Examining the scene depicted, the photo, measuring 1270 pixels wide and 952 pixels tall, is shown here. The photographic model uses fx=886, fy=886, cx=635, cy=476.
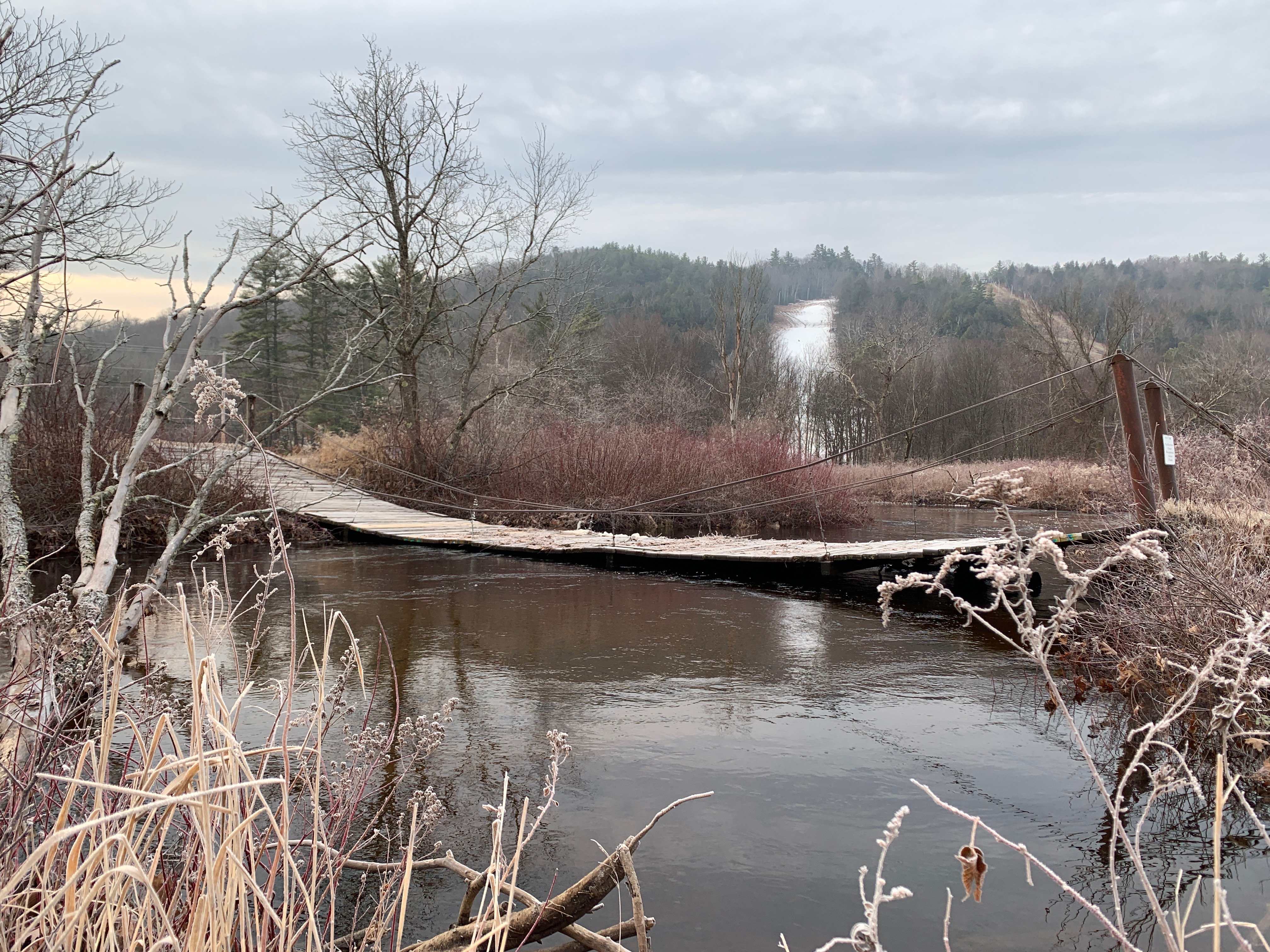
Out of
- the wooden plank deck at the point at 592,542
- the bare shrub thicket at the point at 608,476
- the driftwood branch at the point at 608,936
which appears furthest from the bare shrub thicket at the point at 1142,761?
the bare shrub thicket at the point at 608,476

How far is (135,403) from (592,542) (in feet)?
21.8

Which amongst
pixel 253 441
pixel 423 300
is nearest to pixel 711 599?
pixel 253 441

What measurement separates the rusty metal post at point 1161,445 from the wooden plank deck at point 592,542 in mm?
721

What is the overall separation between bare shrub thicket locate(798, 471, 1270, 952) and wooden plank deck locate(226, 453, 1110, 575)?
8.22 ft

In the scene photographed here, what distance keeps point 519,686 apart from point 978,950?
359cm

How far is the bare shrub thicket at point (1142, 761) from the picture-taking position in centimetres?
111

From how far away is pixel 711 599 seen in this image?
31.8 ft

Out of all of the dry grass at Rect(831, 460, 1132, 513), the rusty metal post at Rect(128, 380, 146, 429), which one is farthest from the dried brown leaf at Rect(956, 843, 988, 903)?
the dry grass at Rect(831, 460, 1132, 513)

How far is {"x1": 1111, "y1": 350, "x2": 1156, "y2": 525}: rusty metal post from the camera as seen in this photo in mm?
7289

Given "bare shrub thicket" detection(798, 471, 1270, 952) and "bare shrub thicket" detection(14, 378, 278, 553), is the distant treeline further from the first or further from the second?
"bare shrub thicket" detection(798, 471, 1270, 952)

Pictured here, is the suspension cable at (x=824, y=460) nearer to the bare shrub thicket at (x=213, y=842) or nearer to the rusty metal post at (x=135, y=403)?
the bare shrub thicket at (x=213, y=842)

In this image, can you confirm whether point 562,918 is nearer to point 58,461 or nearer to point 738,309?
point 58,461

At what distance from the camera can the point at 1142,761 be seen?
15.6 ft

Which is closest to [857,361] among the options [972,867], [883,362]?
[883,362]
